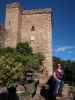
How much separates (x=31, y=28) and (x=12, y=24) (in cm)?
295

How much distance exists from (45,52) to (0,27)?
7.53 m

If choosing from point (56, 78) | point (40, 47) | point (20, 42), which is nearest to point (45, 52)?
point (40, 47)

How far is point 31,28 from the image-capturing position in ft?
138

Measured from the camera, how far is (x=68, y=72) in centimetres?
4278

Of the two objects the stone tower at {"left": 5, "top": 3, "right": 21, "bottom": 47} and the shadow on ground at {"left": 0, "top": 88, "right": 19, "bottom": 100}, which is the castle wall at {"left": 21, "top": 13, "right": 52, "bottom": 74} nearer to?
the stone tower at {"left": 5, "top": 3, "right": 21, "bottom": 47}

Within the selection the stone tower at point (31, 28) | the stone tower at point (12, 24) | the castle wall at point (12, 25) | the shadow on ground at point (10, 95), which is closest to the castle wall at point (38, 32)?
the stone tower at point (31, 28)

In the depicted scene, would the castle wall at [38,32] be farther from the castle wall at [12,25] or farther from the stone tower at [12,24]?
the castle wall at [12,25]

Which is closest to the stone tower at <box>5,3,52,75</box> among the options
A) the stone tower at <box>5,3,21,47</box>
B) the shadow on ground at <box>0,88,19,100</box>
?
the stone tower at <box>5,3,21,47</box>

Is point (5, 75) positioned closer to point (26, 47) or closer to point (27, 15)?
point (26, 47)

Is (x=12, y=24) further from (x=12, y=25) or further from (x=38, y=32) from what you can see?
(x=38, y=32)

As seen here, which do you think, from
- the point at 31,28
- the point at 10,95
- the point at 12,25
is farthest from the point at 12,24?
the point at 10,95

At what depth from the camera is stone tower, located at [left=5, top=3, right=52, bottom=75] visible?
40.8m

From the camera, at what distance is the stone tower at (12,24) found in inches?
1597

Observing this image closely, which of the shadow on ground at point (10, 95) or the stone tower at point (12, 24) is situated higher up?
the stone tower at point (12, 24)
